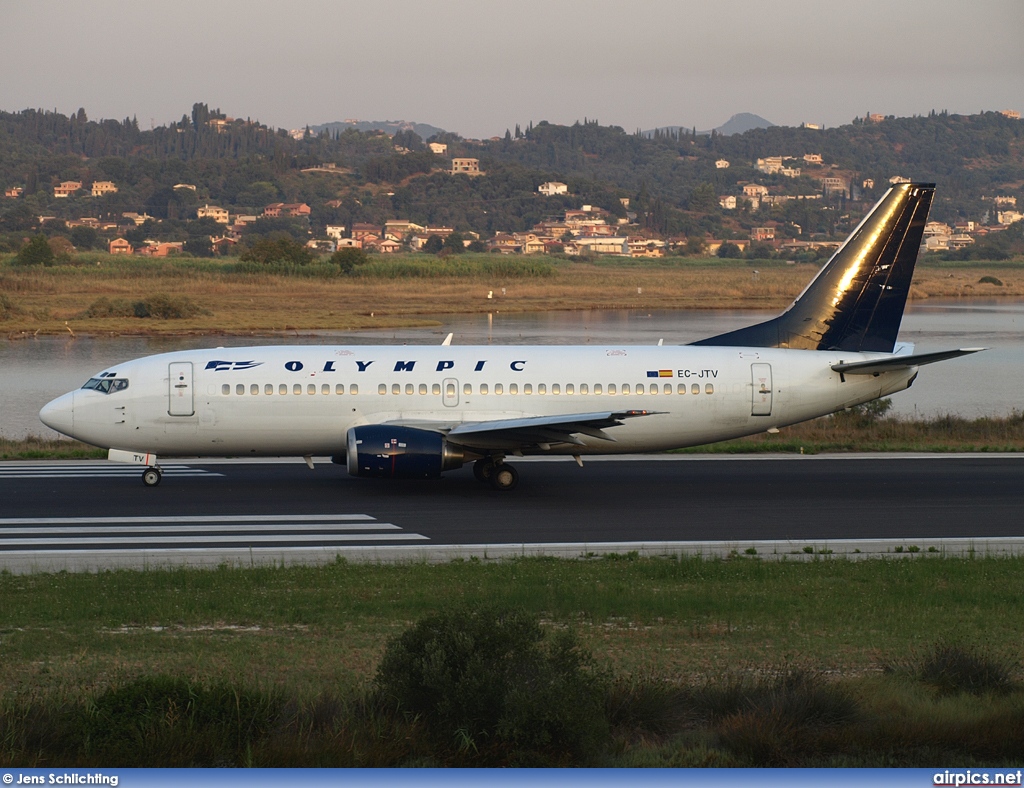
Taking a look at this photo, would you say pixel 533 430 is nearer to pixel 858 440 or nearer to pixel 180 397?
pixel 180 397

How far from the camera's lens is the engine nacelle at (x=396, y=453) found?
1053 inches

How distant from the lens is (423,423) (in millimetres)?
28641

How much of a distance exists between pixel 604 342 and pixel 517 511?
47616 millimetres

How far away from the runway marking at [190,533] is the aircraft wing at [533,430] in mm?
3721

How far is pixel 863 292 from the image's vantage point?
31062 mm

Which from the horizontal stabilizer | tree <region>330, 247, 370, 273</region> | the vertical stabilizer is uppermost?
tree <region>330, 247, 370, 273</region>

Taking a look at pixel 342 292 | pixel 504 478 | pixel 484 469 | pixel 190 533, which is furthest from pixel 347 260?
pixel 190 533

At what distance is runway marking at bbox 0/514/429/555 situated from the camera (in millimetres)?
21859

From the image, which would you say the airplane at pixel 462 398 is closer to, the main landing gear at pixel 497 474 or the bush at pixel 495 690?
the main landing gear at pixel 497 474

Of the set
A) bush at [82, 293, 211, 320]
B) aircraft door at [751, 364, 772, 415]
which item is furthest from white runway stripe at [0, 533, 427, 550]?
bush at [82, 293, 211, 320]

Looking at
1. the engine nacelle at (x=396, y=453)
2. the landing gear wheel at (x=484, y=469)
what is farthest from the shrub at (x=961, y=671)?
the landing gear wheel at (x=484, y=469)

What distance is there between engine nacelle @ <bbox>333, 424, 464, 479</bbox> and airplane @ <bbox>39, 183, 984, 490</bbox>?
7 cm

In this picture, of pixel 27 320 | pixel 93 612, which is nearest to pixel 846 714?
pixel 93 612

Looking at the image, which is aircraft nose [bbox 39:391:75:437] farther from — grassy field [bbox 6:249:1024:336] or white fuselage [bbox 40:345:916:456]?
grassy field [bbox 6:249:1024:336]
